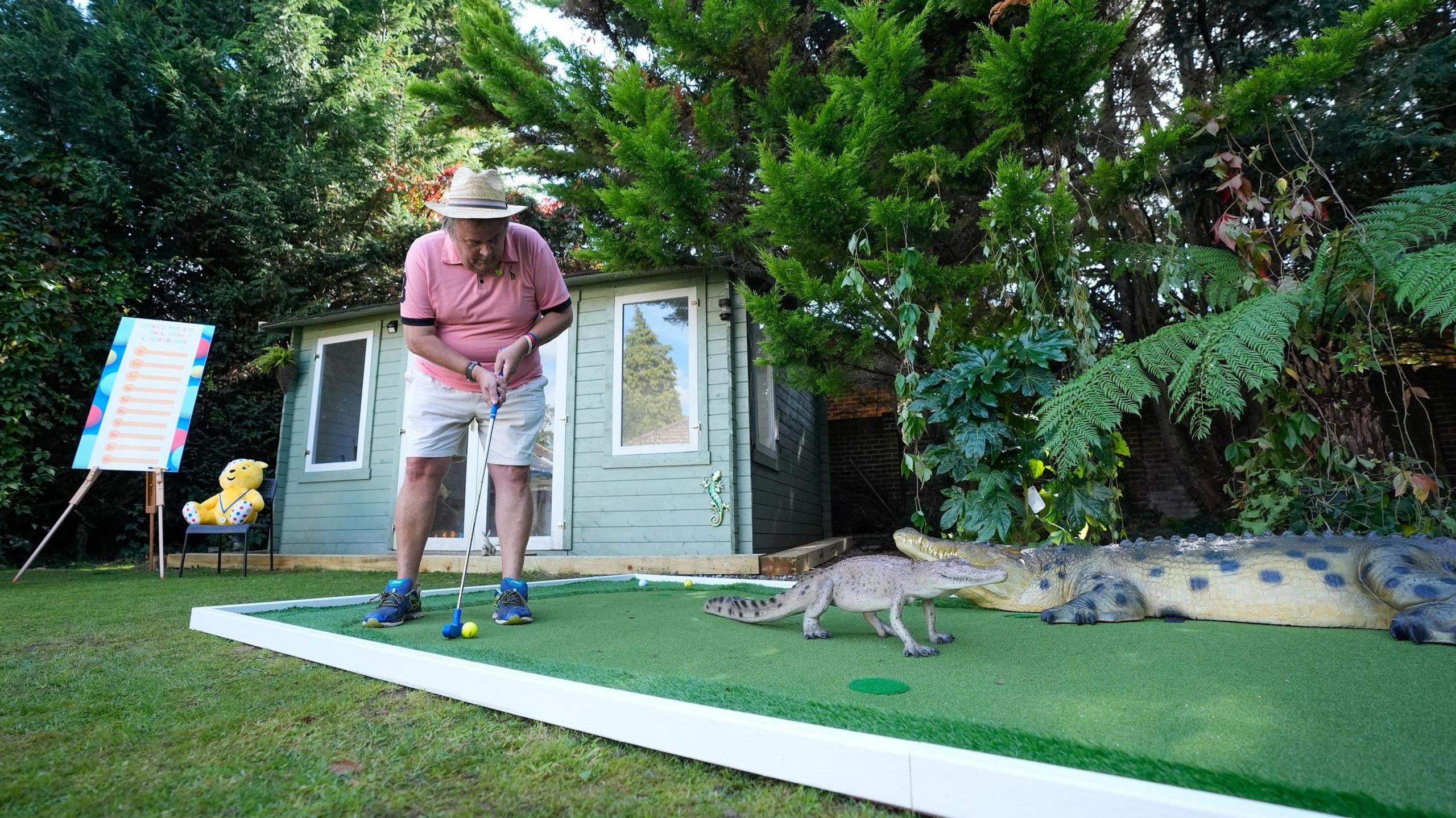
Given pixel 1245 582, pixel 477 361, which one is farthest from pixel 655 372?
pixel 1245 582

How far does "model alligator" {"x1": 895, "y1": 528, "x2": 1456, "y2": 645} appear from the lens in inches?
83.5

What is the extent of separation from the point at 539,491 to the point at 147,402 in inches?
132

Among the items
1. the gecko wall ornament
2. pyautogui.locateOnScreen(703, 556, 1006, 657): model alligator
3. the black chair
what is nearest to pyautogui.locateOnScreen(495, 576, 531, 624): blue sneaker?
pyautogui.locateOnScreen(703, 556, 1006, 657): model alligator

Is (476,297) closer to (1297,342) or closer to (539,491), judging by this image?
(1297,342)

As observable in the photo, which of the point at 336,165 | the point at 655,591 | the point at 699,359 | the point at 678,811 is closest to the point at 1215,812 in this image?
the point at 678,811

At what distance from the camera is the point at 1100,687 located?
150 centimetres

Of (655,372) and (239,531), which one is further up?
(655,372)

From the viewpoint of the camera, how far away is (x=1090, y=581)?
2715mm

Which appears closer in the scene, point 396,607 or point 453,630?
point 453,630

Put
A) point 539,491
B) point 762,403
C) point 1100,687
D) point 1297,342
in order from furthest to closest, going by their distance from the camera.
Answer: point 762,403, point 539,491, point 1297,342, point 1100,687

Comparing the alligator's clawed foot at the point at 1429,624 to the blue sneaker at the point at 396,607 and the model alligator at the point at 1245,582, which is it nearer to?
the model alligator at the point at 1245,582

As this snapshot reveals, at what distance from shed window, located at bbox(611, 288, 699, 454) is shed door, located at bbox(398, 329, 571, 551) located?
1.86 feet

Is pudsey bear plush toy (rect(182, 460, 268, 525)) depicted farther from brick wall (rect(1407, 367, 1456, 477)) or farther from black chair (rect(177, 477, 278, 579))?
brick wall (rect(1407, 367, 1456, 477))

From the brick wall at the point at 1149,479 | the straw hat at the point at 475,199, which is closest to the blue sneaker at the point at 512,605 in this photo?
the straw hat at the point at 475,199
